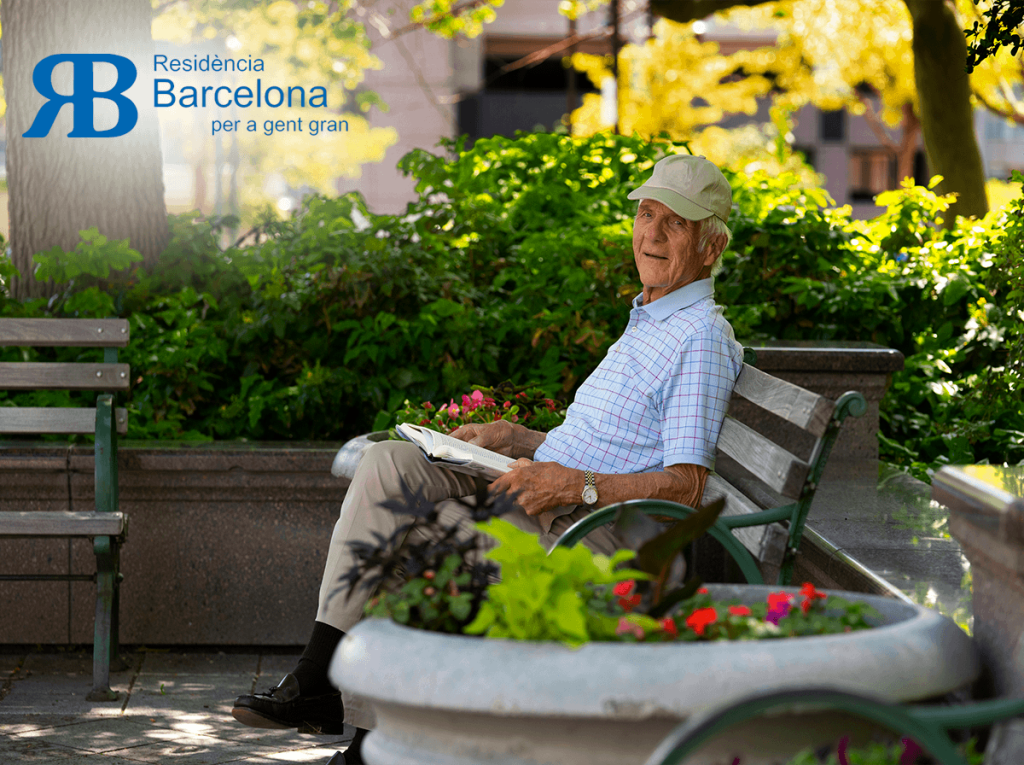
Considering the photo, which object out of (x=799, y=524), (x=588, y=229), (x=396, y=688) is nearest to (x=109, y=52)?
(x=588, y=229)

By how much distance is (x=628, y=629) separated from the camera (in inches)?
66.0

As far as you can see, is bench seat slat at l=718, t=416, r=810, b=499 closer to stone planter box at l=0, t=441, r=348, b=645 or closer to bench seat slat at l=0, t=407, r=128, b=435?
stone planter box at l=0, t=441, r=348, b=645

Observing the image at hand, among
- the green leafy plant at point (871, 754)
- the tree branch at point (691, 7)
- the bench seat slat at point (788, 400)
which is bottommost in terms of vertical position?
the green leafy plant at point (871, 754)

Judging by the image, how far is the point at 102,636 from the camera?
408cm

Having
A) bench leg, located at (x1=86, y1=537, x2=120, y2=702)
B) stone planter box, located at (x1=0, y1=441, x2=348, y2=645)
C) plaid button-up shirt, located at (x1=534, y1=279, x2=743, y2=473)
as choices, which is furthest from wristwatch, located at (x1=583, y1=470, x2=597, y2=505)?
bench leg, located at (x1=86, y1=537, x2=120, y2=702)

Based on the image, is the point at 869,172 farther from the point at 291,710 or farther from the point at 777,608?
the point at 777,608

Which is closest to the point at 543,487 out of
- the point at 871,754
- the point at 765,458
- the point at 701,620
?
the point at 765,458

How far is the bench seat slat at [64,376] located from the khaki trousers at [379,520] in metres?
1.83

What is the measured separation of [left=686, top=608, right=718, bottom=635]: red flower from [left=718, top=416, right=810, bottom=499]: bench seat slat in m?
0.83

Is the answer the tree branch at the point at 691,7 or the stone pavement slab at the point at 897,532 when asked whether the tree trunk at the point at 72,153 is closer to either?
the stone pavement slab at the point at 897,532

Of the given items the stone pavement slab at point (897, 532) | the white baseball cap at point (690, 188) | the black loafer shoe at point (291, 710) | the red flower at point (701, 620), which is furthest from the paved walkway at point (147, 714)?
the red flower at point (701, 620)

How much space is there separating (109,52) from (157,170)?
0.68 m

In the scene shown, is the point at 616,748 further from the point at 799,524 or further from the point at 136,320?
the point at 136,320

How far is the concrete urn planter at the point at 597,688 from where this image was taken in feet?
4.95
